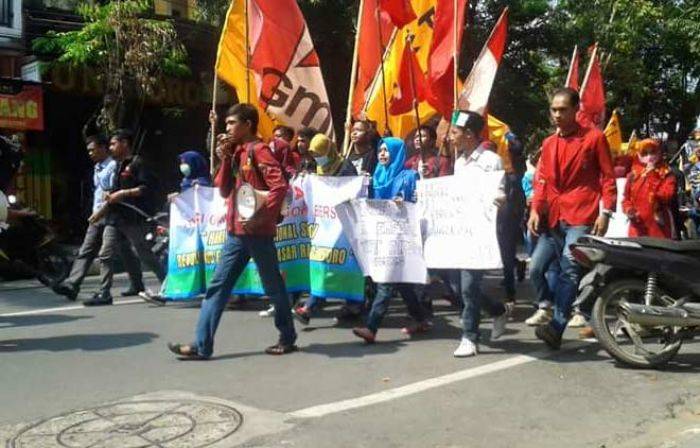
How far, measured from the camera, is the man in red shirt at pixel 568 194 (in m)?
6.21

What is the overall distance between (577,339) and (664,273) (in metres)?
1.35

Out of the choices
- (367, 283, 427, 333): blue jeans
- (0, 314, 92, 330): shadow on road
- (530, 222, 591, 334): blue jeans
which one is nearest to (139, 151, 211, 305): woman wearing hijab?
(0, 314, 92, 330): shadow on road

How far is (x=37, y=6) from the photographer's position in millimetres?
16875

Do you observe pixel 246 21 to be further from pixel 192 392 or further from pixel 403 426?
pixel 403 426

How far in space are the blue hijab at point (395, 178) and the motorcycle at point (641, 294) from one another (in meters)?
1.52

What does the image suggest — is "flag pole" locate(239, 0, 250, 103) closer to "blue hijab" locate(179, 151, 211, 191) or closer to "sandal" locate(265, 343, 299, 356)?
"blue hijab" locate(179, 151, 211, 191)

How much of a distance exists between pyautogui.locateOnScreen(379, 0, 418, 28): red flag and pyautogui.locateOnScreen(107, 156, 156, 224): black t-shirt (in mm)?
3106

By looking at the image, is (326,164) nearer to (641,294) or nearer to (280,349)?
(280,349)

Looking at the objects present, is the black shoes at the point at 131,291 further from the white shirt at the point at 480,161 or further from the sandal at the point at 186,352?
the white shirt at the point at 480,161

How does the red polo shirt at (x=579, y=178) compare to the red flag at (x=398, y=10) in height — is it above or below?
below

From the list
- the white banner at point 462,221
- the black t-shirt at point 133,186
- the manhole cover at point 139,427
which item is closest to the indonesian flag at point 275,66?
the black t-shirt at point 133,186

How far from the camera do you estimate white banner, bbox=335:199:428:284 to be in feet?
22.4

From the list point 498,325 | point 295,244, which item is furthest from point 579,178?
point 295,244

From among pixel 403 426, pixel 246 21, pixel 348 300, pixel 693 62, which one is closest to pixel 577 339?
pixel 348 300
